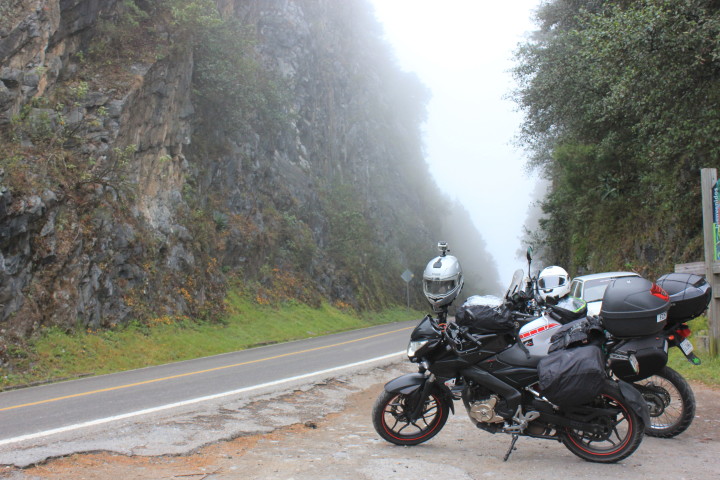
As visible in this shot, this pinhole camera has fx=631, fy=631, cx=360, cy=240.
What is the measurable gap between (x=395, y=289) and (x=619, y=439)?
42058mm

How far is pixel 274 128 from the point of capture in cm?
3550

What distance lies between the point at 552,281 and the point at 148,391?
690 centimetres

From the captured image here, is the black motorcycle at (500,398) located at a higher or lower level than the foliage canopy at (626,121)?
lower

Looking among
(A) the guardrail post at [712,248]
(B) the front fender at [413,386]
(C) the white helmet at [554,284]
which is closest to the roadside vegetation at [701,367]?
(A) the guardrail post at [712,248]

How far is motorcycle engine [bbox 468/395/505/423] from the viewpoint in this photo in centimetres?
591

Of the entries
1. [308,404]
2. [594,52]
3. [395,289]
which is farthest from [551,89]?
[395,289]

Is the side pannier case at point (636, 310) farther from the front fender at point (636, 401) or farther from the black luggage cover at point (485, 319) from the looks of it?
the black luggage cover at point (485, 319)

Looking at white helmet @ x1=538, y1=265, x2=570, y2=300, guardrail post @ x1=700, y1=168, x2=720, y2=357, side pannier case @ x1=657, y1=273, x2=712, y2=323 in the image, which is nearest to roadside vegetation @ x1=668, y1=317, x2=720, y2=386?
guardrail post @ x1=700, y1=168, x2=720, y2=357

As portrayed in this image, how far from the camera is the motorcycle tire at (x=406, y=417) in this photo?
6.38m

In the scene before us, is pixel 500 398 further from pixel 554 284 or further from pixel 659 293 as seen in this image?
pixel 659 293

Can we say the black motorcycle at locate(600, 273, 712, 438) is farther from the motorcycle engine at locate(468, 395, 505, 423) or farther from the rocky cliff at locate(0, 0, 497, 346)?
the rocky cliff at locate(0, 0, 497, 346)

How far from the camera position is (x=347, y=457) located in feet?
19.3

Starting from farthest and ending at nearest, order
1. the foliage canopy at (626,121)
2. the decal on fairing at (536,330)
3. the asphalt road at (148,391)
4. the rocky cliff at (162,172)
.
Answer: the rocky cliff at (162,172) → the foliage canopy at (626,121) → the asphalt road at (148,391) → the decal on fairing at (536,330)

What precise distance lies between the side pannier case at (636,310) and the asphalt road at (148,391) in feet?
17.7
